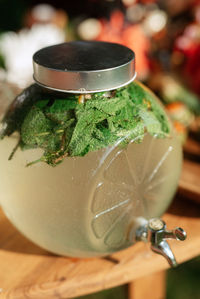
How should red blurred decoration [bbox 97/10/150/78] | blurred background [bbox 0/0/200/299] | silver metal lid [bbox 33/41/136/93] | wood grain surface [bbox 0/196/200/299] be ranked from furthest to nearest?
red blurred decoration [bbox 97/10/150/78] < blurred background [bbox 0/0/200/299] < wood grain surface [bbox 0/196/200/299] < silver metal lid [bbox 33/41/136/93]

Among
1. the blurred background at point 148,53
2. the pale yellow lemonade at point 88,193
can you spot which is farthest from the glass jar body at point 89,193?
the blurred background at point 148,53

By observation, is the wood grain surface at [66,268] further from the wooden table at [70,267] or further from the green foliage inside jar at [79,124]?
the green foliage inside jar at [79,124]

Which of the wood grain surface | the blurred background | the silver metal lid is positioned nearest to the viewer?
the silver metal lid

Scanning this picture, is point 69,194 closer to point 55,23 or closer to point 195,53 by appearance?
point 195,53

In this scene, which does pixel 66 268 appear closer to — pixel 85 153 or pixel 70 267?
pixel 70 267

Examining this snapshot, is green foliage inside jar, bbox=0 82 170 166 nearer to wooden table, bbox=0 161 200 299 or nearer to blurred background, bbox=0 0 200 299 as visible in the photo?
wooden table, bbox=0 161 200 299

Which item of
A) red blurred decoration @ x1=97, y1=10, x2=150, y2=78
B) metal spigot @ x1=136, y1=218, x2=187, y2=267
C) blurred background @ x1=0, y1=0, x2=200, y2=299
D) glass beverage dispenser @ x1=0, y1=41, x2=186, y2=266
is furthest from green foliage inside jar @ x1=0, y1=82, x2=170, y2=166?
red blurred decoration @ x1=97, y1=10, x2=150, y2=78
